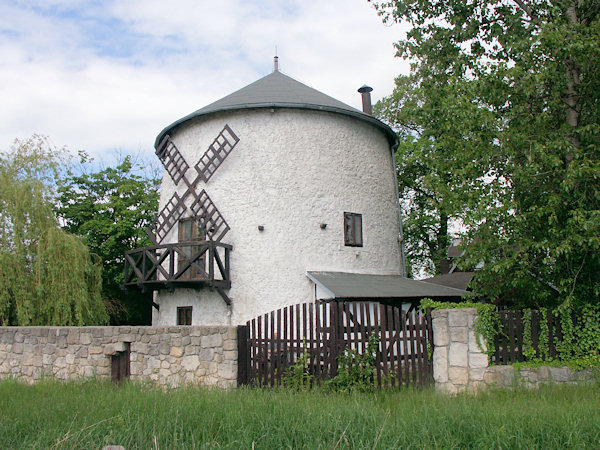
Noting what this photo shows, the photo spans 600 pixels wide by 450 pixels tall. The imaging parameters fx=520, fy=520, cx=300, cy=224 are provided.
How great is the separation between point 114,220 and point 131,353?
13057mm

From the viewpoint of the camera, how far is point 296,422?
5.32 meters

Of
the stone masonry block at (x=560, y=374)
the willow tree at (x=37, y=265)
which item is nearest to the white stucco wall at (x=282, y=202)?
the willow tree at (x=37, y=265)

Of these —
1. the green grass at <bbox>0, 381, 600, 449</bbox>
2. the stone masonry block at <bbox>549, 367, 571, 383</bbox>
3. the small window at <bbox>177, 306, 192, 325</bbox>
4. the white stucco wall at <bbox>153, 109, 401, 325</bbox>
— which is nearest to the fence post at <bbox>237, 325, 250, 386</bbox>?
the green grass at <bbox>0, 381, 600, 449</bbox>

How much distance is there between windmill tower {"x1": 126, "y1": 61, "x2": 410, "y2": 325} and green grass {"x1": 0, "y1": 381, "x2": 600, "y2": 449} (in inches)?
324

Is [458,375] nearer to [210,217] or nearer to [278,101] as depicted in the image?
[210,217]

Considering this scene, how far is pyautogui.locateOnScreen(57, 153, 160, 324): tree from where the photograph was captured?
808 inches

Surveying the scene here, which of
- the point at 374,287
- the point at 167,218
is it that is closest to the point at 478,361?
the point at 374,287

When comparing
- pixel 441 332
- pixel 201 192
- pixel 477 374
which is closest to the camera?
pixel 477 374

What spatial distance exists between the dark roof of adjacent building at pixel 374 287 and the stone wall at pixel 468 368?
5.07m

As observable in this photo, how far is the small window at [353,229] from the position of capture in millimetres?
16391

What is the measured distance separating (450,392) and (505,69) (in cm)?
601

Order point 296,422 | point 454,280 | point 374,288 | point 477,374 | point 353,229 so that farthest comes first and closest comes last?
point 454,280 → point 353,229 → point 374,288 → point 477,374 → point 296,422

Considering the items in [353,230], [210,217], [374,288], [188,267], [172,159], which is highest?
[172,159]

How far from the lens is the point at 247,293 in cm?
1522
